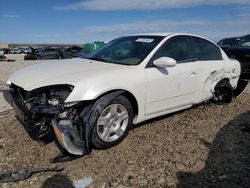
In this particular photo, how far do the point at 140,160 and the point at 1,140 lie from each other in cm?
224

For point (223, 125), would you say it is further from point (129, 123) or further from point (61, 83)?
point (61, 83)

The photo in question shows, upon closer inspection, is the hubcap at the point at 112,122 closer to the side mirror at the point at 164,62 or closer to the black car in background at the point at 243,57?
the side mirror at the point at 164,62

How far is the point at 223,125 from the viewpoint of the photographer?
17.0ft

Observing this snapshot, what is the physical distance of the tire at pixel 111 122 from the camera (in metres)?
3.87

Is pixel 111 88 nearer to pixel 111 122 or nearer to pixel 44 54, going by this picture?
pixel 111 122

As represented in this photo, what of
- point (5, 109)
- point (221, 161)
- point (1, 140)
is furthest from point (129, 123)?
point (5, 109)

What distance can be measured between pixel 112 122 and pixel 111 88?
47 cm

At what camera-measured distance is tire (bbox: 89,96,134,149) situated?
3867 mm

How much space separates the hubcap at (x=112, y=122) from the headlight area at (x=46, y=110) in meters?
0.38

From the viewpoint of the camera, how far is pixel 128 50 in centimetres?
503

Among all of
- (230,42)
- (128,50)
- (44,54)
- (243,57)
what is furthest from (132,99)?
(44,54)

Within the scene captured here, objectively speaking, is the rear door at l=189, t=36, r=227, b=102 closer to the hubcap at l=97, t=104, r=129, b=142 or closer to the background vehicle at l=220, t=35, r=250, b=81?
the background vehicle at l=220, t=35, r=250, b=81

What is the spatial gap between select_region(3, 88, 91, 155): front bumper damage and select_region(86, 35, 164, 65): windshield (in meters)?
1.42

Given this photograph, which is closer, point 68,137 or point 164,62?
point 68,137
